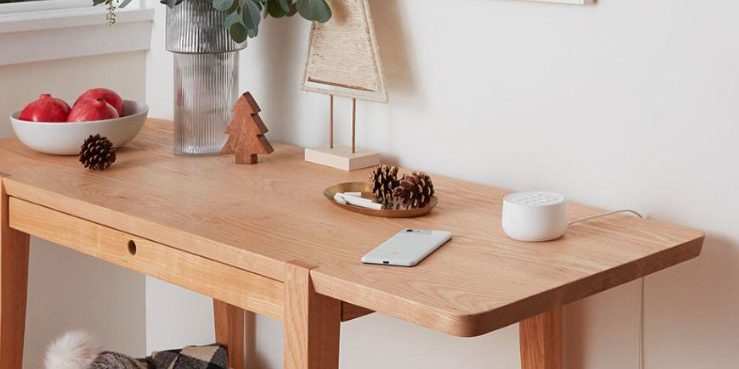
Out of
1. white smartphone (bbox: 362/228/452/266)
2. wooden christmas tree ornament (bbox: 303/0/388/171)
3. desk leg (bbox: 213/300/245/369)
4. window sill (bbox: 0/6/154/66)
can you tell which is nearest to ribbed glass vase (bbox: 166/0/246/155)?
wooden christmas tree ornament (bbox: 303/0/388/171)

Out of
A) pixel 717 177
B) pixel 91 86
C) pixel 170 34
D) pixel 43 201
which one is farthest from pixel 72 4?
pixel 717 177

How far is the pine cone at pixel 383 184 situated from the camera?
62.2 inches

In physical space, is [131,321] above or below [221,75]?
below

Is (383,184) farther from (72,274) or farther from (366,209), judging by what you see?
(72,274)

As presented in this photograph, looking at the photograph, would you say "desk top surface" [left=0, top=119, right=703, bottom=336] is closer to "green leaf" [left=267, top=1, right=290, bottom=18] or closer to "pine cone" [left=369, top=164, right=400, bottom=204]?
"pine cone" [left=369, top=164, right=400, bottom=204]

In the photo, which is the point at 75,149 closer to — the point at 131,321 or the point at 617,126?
the point at 131,321

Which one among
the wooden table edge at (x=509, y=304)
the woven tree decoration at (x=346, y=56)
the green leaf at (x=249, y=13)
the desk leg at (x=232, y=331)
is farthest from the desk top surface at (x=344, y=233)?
the desk leg at (x=232, y=331)

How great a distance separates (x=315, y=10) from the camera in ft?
5.98

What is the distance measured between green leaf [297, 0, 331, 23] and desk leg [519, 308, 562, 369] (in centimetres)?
61

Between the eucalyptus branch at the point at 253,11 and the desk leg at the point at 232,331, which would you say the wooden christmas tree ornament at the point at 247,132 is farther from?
the desk leg at the point at 232,331

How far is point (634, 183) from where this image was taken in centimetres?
159

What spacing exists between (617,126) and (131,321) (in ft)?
4.35

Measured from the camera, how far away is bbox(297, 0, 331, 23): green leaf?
1.82m

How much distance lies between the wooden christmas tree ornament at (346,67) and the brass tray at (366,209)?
17 cm
